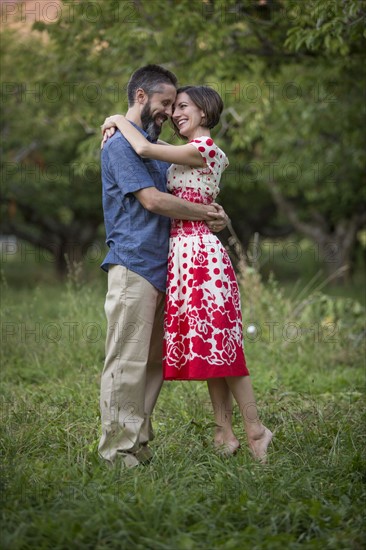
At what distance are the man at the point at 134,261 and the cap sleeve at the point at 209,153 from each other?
0.75 ft

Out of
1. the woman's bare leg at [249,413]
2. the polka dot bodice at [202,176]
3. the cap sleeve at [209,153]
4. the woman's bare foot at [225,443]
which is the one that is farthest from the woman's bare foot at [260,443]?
the cap sleeve at [209,153]

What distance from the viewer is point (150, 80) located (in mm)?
4059

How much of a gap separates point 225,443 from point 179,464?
0.50 metres

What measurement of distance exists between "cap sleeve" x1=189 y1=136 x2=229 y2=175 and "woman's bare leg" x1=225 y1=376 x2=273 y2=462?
1.17 m

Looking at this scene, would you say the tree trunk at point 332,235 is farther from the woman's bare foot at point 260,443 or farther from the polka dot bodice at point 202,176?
the woman's bare foot at point 260,443

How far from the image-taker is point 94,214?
20.8 m

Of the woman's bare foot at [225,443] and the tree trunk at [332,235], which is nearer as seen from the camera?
the woman's bare foot at [225,443]

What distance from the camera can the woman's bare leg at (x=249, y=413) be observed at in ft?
13.9

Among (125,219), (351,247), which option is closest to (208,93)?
(125,219)

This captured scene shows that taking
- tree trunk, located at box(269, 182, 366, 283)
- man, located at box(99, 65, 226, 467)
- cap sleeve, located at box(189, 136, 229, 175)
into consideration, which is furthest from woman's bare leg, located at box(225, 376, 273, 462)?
tree trunk, located at box(269, 182, 366, 283)

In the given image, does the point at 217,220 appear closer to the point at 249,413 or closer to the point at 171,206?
the point at 171,206

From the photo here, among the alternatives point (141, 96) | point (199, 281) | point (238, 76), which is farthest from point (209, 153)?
point (238, 76)

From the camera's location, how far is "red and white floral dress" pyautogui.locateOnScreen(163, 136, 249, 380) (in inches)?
159

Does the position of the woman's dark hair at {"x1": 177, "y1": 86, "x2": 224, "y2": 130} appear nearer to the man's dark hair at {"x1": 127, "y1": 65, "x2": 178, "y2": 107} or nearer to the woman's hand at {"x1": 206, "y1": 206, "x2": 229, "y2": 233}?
the man's dark hair at {"x1": 127, "y1": 65, "x2": 178, "y2": 107}
